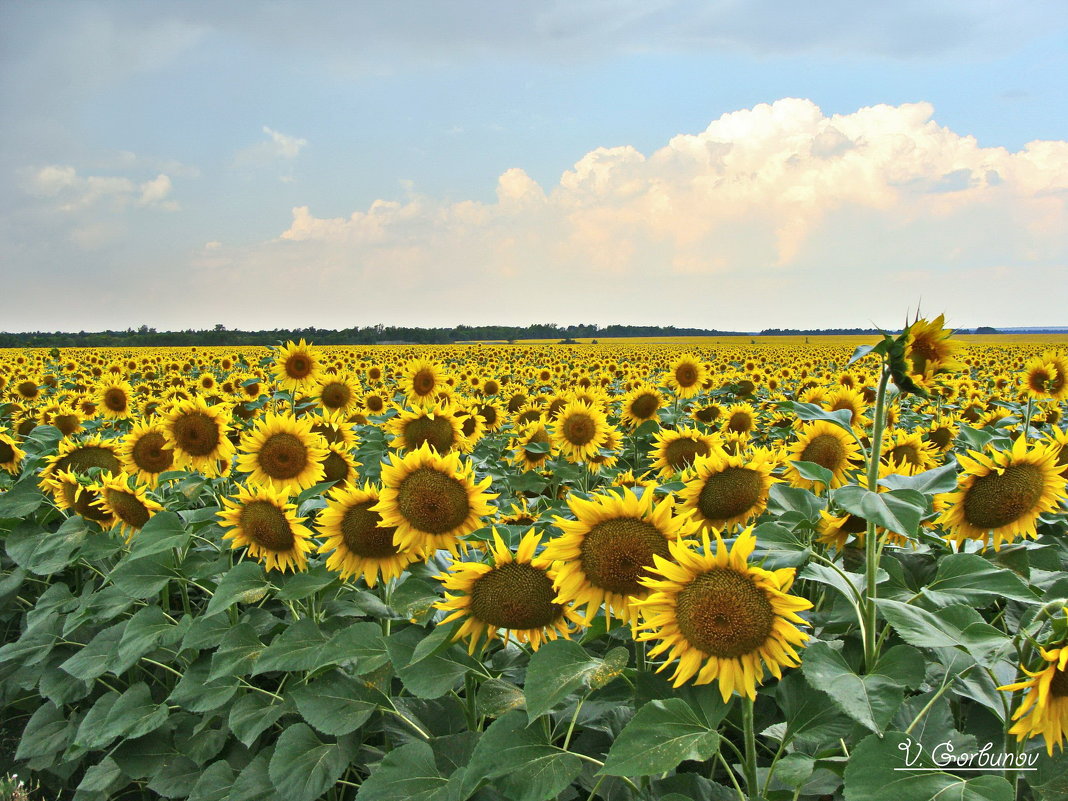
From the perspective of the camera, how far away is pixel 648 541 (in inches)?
78.0

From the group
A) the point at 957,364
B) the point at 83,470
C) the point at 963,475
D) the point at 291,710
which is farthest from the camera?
the point at 83,470

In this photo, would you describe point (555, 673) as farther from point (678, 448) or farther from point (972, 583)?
point (678, 448)

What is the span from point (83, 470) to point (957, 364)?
5.06m

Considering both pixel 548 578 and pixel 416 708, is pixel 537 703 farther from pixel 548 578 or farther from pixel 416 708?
pixel 416 708

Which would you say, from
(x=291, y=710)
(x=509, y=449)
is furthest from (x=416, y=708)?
(x=509, y=449)

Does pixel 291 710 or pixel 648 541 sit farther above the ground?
pixel 648 541

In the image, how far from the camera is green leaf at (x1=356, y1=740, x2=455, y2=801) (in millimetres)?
2133

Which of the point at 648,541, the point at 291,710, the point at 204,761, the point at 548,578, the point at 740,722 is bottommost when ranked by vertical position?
the point at 204,761

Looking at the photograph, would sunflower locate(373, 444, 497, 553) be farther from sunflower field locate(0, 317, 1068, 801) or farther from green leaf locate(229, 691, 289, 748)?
green leaf locate(229, 691, 289, 748)

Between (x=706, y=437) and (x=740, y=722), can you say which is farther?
(x=706, y=437)

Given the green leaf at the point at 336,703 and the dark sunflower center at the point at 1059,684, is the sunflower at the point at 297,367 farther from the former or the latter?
the dark sunflower center at the point at 1059,684

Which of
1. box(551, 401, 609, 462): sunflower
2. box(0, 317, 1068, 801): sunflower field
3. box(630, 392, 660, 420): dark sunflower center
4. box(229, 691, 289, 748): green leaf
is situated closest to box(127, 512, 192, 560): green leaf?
box(0, 317, 1068, 801): sunflower field

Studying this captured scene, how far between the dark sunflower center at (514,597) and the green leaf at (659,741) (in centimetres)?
52

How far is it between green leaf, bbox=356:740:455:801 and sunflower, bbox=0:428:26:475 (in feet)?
17.8
